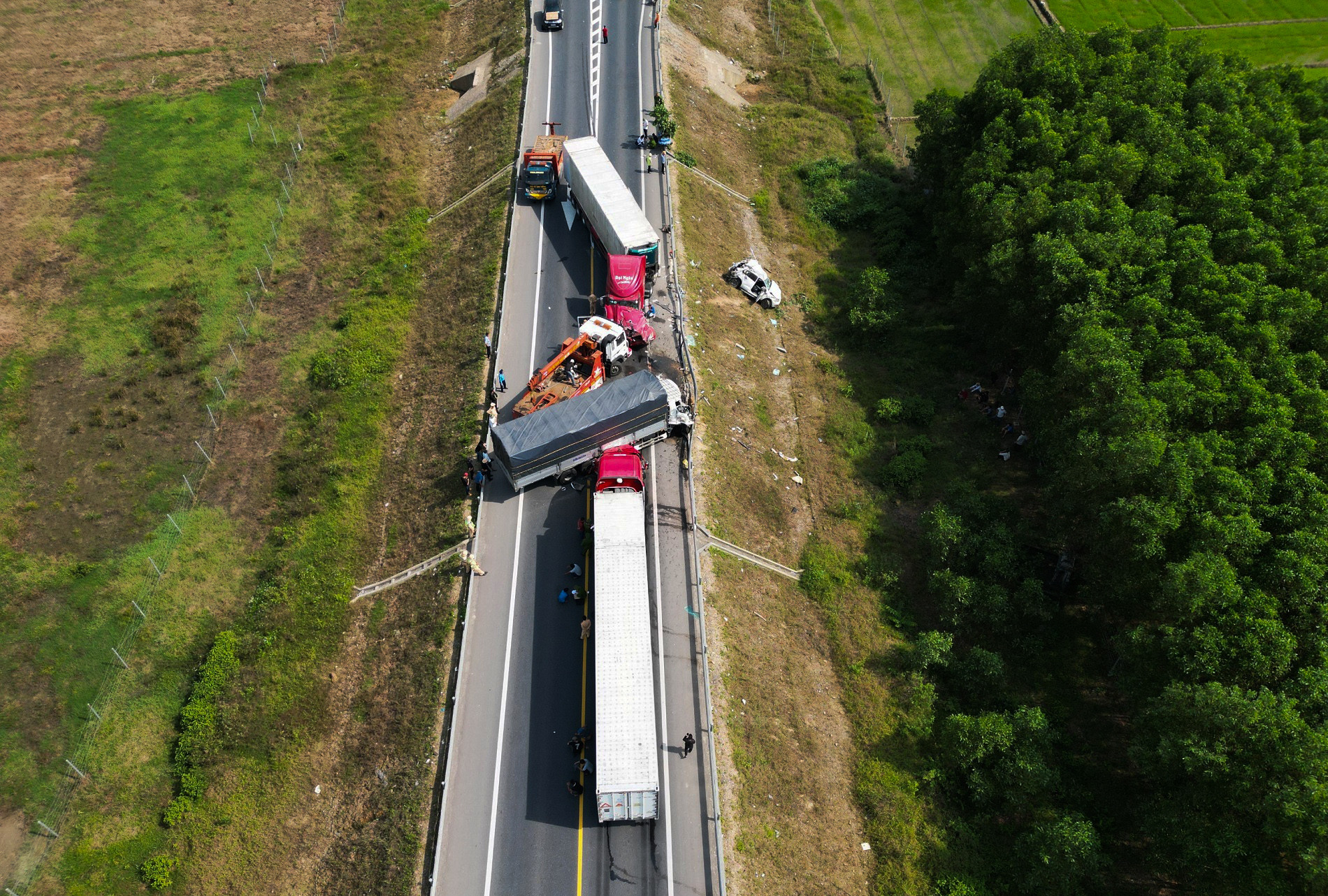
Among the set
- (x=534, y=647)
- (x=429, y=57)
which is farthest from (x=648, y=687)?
(x=429, y=57)

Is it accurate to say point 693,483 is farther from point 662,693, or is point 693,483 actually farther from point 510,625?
point 510,625

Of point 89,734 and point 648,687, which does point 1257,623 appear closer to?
point 648,687

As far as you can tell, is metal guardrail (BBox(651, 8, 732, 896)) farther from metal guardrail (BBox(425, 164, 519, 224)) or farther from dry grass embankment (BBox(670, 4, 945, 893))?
metal guardrail (BBox(425, 164, 519, 224))

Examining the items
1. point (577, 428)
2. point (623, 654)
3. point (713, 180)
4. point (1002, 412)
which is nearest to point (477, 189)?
point (713, 180)

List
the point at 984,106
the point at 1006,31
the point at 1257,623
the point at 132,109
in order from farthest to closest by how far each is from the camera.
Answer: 1. the point at 1006,31
2. the point at 132,109
3. the point at 984,106
4. the point at 1257,623

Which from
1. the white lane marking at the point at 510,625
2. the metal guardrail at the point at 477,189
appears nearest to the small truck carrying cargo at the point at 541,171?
the white lane marking at the point at 510,625

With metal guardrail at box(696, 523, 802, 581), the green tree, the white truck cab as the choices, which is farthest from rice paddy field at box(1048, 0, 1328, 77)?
the green tree
